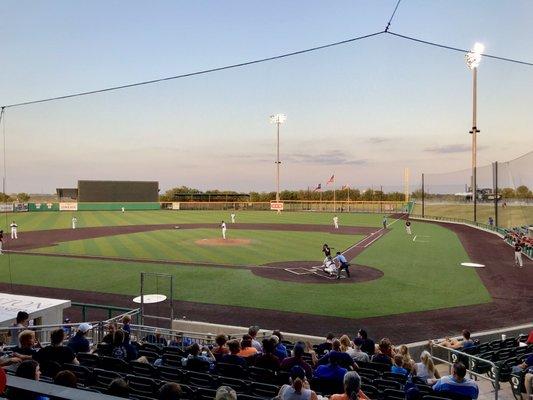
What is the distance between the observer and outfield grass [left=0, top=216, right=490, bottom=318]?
16938mm

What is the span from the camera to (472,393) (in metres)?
6.22

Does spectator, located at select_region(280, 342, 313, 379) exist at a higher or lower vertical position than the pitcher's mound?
higher

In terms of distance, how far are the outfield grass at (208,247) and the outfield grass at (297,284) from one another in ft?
10.3

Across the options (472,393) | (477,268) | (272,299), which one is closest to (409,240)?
(477,268)

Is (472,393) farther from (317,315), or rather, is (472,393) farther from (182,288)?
(182,288)

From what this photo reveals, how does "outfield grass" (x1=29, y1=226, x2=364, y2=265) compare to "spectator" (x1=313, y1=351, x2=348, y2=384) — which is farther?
"outfield grass" (x1=29, y1=226, x2=364, y2=265)

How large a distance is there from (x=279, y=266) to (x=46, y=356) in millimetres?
18995

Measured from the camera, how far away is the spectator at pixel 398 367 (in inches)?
291

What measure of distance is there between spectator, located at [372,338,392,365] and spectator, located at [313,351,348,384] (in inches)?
65.2

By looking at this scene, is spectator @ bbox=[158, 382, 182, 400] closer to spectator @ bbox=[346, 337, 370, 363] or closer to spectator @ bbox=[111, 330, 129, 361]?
spectator @ bbox=[111, 330, 129, 361]

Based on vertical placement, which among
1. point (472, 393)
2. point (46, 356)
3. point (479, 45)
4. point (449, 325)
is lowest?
point (449, 325)

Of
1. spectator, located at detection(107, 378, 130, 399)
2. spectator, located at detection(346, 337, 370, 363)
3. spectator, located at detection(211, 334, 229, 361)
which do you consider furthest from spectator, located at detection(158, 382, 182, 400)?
spectator, located at detection(346, 337, 370, 363)

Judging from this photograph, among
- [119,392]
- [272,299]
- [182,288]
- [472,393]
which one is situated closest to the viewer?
[119,392]

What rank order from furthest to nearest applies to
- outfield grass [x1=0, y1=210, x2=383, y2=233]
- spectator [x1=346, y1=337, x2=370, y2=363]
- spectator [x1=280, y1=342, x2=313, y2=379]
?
outfield grass [x1=0, y1=210, x2=383, y2=233] < spectator [x1=346, y1=337, x2=370, y2=363] < spectator [x1=280, y1=342, x2=313, y2=379]
